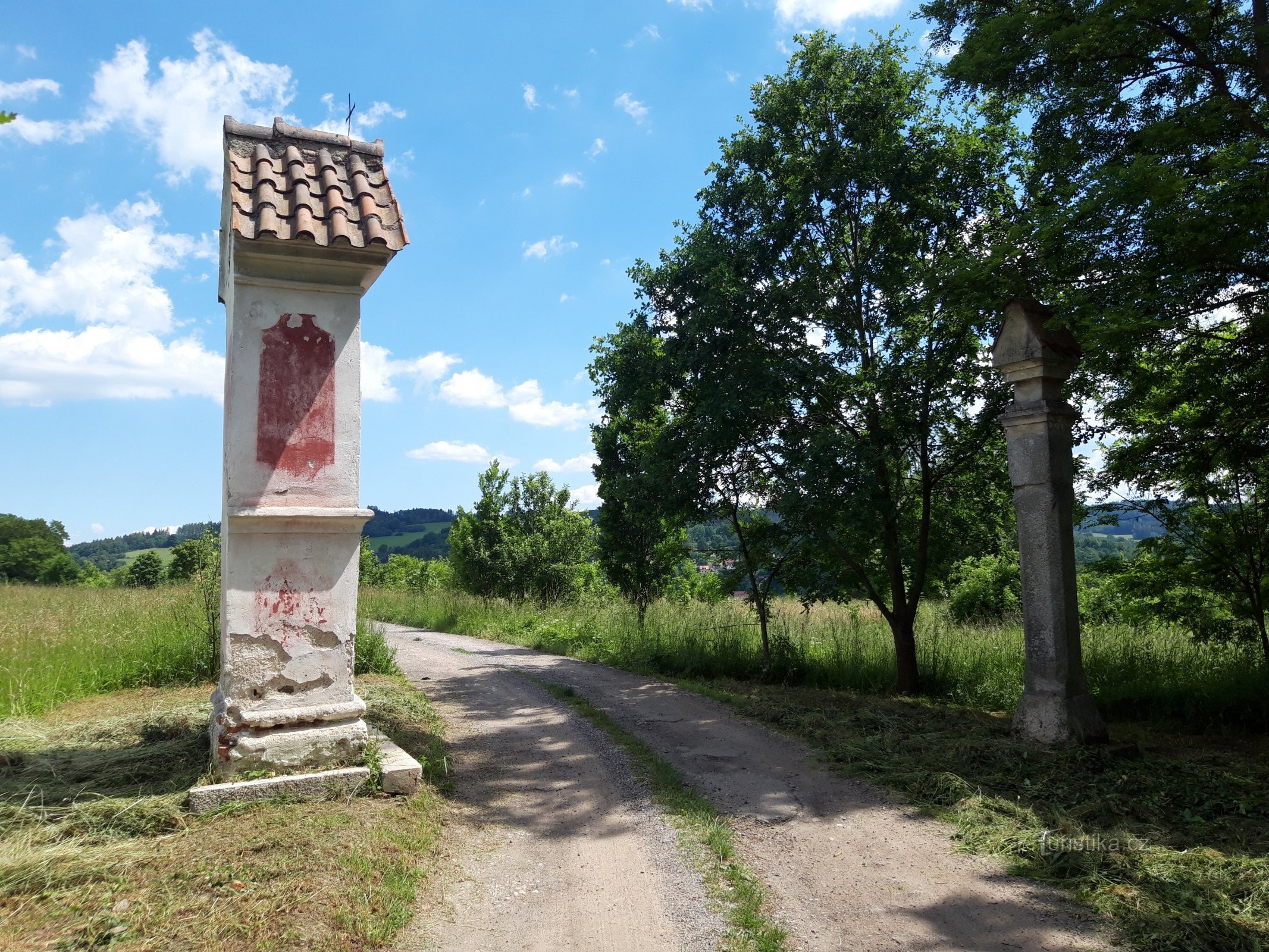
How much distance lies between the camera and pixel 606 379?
41.4ft

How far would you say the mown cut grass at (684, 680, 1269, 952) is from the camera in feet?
11.8

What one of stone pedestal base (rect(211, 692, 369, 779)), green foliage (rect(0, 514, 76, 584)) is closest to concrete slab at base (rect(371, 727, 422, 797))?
stone pedestal base (rect(211, 692, 369, 779))

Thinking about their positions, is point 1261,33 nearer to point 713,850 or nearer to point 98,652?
point 713,850

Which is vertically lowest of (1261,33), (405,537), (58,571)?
(58,571)

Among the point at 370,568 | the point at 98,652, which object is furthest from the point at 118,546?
the point at 98,652

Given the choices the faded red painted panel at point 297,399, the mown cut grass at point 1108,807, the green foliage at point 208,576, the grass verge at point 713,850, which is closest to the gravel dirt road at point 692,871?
the grass verge at point 713,850

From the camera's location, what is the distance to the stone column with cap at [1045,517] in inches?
258

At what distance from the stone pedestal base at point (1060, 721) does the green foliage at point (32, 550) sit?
2313 inches

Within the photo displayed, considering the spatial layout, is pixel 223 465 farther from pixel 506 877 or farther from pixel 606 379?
pixel 606 379

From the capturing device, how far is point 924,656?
1041 centimetres

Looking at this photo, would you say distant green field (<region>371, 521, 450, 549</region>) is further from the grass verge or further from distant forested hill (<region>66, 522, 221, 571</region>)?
the grass verge

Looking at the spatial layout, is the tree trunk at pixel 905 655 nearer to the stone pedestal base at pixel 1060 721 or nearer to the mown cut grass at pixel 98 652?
the stone pedestal base at pixel 1060 721

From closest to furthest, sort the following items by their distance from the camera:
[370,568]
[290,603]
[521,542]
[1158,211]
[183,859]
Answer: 1. [183,859]
2. [290,603]
3. [1158,211]
4. [521,542]
5. [370,568]

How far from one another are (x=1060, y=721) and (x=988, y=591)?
10.4 metres
